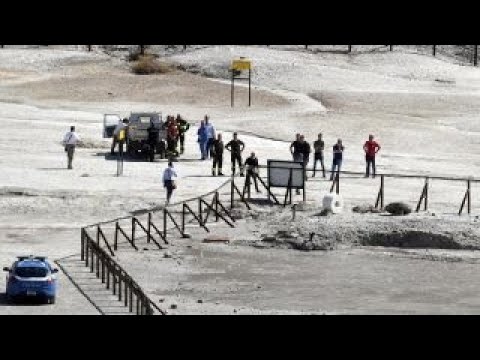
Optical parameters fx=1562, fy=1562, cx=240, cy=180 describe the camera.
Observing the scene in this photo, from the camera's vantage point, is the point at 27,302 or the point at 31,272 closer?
the point at 27,302

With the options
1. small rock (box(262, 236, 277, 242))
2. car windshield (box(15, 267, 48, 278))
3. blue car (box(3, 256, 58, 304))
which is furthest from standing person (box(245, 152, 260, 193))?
car windshield (box(15, 267, 48, 278))

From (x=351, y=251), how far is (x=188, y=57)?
51.5m

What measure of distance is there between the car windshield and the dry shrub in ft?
177

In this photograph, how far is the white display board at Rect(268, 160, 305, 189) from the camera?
4038cm

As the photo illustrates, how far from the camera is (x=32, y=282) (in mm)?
26516

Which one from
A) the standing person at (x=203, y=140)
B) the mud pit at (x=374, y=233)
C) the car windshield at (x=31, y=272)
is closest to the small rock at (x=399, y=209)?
the mud pit at (x=374, y=233)

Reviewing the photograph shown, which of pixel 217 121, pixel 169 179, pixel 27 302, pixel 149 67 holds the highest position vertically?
pixel 149 67

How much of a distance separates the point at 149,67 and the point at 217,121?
62.0 ft

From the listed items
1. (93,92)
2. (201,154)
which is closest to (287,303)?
(201,154)

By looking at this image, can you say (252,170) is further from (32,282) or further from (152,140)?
(32,282)

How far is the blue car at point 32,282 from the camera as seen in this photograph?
26.6 meters

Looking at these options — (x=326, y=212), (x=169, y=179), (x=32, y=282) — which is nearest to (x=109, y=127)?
(x=169, y=179)

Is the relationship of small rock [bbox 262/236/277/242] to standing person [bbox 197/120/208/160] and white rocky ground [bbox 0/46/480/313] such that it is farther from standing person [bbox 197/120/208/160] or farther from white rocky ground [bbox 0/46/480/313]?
standing person [bbox 197/120/208/160]

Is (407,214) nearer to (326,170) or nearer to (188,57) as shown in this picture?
(326,170)
